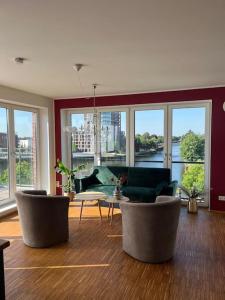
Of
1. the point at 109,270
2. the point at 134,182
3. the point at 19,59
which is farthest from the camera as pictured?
the point at 134,182

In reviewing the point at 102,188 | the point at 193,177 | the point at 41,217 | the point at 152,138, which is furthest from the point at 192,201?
the point at 41,217

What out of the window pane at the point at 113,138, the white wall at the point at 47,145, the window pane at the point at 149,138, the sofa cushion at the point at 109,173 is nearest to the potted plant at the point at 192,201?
the window pane at the point at 149,138

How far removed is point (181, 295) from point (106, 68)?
299 centimetres

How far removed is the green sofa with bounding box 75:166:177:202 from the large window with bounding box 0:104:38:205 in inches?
51.8

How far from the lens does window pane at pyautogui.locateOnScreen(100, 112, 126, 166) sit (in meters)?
6.15

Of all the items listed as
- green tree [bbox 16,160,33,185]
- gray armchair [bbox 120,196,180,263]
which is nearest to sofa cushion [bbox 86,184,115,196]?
green tree [bbox 16,160,33,185]

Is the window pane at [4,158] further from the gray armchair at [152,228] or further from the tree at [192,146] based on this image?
the tree at [192,146]

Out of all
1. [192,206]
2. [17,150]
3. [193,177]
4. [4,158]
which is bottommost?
[192,206]

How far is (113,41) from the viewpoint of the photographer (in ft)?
9.17

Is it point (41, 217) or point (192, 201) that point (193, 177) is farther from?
point (41, 217)

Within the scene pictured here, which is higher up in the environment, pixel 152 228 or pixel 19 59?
pixel 19 59

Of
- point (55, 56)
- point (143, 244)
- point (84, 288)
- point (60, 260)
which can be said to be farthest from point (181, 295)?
point (55, 56)

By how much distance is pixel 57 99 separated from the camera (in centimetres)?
655

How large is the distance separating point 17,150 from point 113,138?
86.3 inches
